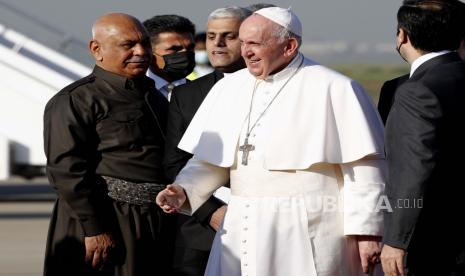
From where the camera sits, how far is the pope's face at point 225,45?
7.07m

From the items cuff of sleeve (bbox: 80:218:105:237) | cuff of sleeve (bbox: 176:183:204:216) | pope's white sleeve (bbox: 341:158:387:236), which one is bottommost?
cuff of sleeve (bbox: 80:218:105:237)

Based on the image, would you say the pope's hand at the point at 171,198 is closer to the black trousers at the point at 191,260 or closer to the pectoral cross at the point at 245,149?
the pectoral cross at the point at 245,149

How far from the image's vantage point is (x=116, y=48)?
6.55m

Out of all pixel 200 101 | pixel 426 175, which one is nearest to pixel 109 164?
pixel 200 101

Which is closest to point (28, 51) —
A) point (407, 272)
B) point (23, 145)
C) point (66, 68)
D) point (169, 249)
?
point (66, 68)

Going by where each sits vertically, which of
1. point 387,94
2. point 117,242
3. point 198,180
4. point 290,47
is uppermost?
point 290,47

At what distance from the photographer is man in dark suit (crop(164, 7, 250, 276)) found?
6.79 metres

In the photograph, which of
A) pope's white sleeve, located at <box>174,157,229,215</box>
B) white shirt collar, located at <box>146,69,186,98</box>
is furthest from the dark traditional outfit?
white shirt collar, located at <box>146,69,186,98</box>

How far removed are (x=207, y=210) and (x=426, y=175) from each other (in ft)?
5.13

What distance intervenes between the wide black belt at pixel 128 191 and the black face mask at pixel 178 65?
1462 mm

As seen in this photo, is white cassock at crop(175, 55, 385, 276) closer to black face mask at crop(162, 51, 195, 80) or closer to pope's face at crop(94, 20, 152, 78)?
pope's face at crop(94, 20, 152, 78)

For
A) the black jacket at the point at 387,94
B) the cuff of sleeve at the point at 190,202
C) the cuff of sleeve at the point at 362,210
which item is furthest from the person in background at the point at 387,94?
the cuff of sleeve at the point at 190,202

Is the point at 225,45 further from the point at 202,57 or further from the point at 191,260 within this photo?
the point at 202,57

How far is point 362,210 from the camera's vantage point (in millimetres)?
5836
